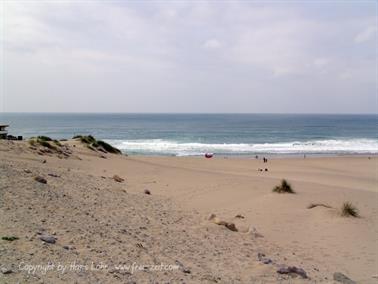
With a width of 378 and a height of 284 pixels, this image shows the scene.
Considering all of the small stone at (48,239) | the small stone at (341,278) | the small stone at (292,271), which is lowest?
the small stone at (341,278)

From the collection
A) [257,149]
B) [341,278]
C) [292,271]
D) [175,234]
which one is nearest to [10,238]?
[175,234]

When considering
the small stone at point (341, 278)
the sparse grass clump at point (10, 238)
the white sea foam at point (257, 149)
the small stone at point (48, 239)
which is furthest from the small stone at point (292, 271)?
the white sea foam at point (257, 149)

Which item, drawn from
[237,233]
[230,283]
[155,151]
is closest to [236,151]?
[155,151]

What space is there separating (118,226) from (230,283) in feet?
8.33

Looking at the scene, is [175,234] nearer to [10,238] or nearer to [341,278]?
[341,278]

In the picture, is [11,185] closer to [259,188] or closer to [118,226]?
[118,226]

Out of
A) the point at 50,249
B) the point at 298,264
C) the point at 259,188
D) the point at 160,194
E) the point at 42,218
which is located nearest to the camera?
the point at 50,249

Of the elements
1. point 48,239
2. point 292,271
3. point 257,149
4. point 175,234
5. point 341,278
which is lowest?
point 257,149

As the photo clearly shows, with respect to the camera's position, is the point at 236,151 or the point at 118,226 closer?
the point at 118,226

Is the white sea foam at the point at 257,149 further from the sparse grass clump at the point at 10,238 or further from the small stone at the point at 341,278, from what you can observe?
the sparse grass clump at the point at 10,238

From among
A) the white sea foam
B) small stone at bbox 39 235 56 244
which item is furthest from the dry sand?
the white sea foam

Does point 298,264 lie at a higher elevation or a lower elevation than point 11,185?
lower

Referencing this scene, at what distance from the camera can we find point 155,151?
43.2m

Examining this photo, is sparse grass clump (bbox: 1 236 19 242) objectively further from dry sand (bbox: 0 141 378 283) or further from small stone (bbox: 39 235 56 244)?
small stone (bbox: 39 235 56 244)
